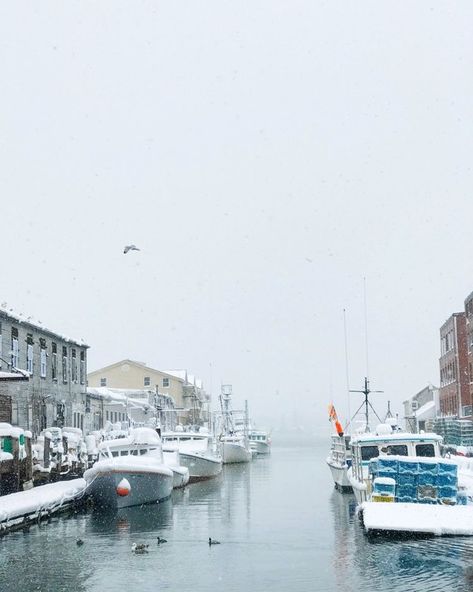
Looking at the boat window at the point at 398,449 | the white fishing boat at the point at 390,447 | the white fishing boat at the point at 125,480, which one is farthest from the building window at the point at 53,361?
the boat window at the point at 398,449

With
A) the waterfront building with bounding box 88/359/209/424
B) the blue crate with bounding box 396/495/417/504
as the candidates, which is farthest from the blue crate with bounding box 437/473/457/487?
the waterfront building with bounding box 88/359/209/424

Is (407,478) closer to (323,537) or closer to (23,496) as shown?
(323,537)

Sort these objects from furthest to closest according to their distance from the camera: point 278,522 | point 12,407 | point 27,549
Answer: point 12,407, point 278,522, point 27,549

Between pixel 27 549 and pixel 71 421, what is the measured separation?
30.0 m

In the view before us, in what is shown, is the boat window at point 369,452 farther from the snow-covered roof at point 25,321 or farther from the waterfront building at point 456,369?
the waterfront building at point 456,369

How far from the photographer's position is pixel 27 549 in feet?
73.2

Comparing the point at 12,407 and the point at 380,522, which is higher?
the point at 12,407

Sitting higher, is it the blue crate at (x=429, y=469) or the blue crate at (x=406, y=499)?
the blue crate at (x=429, y=469)

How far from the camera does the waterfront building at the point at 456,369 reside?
57812 millimetres

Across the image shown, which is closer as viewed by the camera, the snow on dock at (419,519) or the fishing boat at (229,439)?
the snow on dock at (419,519)

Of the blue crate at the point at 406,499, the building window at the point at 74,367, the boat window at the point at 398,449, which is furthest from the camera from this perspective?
the building window at the point at 74,367

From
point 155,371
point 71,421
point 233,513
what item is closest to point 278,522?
point 233,513

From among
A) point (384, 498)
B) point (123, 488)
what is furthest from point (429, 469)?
point (123, 488)

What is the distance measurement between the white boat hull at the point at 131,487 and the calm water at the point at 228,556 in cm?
82
